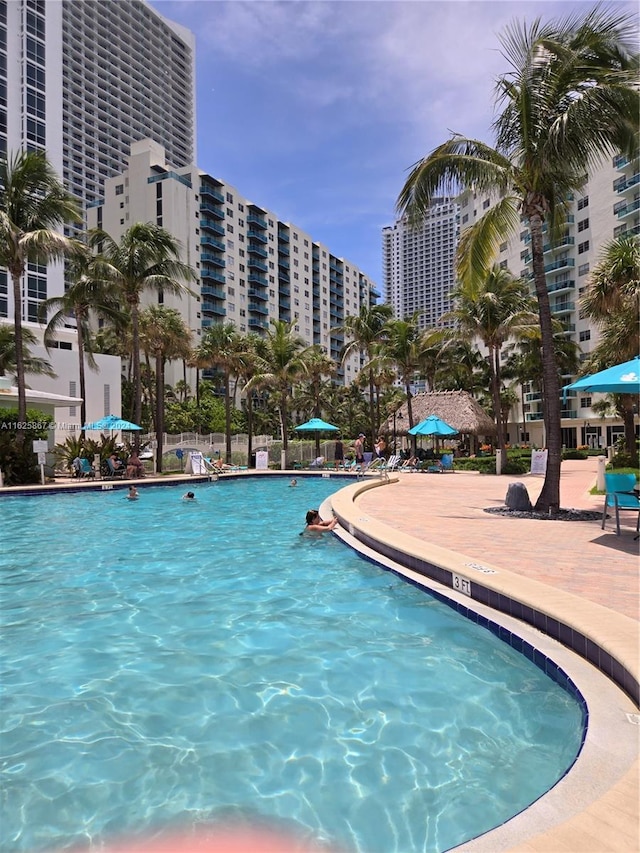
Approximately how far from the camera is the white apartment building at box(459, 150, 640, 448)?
2029 inches

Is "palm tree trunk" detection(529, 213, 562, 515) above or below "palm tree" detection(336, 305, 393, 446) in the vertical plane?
below

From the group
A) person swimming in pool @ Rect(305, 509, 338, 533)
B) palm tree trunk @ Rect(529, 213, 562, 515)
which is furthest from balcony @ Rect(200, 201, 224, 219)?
person swimming in pool @ Rect(305, 509, 338, 533)

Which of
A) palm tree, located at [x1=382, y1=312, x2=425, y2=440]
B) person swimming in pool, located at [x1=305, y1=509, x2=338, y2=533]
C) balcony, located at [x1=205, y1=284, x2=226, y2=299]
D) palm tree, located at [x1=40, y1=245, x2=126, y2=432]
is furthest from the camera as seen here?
balcony, located at [x1=205, y1=284, x2=226, y2=299]

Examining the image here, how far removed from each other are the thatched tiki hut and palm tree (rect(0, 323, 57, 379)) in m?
21.4

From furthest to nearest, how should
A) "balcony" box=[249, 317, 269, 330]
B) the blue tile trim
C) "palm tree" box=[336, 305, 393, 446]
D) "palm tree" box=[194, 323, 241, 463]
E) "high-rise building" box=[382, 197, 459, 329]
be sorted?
1. "high-rise building" box=[382, 197, 459, 329]
2. "balcony" box=[249, 317, 269, 330]
3. "palm tree" box=[194, 323, 241, 463]
4. "palm tree" box=[336, 305, 393, 446]
5. the blue tile trim

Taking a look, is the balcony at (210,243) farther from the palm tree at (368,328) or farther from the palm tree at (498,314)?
the palm tree at (498,314)

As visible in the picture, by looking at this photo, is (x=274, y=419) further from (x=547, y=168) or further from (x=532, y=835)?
(x=532, y=835)

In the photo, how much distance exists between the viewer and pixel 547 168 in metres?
10.7

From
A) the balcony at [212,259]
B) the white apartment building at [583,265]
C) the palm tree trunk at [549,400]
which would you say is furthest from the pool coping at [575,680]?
the balcony at [212,259]

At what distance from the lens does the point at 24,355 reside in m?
32.0

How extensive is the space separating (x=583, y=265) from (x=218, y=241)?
154 ft

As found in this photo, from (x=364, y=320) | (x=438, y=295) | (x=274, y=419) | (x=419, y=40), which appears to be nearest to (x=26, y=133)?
(x=274, y=419)

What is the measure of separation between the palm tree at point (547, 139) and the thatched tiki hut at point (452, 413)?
69.7 ft

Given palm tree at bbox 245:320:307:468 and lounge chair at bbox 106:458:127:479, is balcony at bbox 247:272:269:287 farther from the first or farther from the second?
lounge chair at bbox 106:458:127:479
